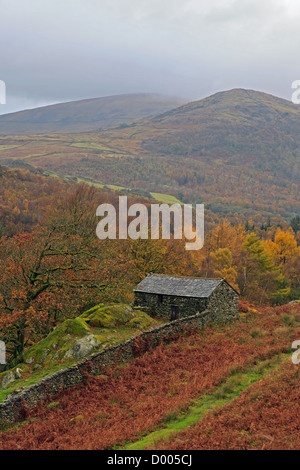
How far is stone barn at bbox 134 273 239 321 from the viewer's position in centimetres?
3198

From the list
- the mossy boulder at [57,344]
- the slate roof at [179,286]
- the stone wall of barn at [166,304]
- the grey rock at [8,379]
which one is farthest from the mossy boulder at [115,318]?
the grey rock at [8,379]

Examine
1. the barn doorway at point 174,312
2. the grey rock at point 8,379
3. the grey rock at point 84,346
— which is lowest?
the grey rock at point 8,379

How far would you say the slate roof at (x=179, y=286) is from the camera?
106 ft

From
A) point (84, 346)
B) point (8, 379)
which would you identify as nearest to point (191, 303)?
point (84, 346)

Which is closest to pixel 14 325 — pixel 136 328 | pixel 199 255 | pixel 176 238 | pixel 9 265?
pixel 9 265

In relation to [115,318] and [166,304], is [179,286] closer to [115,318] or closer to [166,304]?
[166,304]

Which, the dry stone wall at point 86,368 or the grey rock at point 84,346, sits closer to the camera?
the dry stone wall at point 86,368

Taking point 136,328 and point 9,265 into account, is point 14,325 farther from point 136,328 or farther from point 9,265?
point 136,328

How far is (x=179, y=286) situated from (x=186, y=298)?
1.69 m

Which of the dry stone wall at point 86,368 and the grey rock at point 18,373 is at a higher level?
the dry stone wall at point 86,368

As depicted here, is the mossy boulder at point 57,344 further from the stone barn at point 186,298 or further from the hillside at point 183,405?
the stone barn at point 186,298

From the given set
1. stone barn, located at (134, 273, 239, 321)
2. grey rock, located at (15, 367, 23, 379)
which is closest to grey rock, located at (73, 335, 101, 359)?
grey rock, located at (15, 367, 23, 379)

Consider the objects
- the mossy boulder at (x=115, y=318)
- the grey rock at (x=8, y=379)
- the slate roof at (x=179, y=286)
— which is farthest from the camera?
the slate roof at (x=179, y=286)

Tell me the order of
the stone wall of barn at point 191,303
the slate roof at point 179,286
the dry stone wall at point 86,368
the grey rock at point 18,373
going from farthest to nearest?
the slate roof at point 179,286 < the stone wall of barn at point 191,303 < the grey rock at point 18,373 < the dry stone wall at point 86,368
